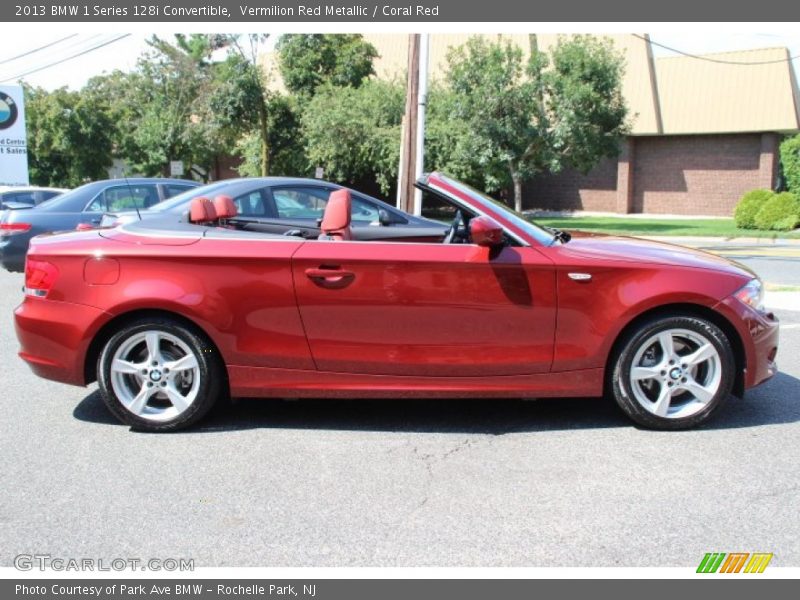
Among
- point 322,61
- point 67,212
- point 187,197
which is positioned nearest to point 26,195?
point 67,212

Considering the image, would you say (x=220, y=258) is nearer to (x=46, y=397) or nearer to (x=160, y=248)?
(x=160, y=248)

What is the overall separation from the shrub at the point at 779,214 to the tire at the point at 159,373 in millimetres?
23488

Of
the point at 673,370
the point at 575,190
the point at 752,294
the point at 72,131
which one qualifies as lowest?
the point at 673,370

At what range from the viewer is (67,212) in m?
10.8

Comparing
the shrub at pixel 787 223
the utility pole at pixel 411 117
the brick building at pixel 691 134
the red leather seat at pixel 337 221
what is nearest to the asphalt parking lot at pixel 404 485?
the red leather seat at pixel 337 221

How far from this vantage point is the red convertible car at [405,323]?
15.3 ft

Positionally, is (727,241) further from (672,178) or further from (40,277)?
(40,277)

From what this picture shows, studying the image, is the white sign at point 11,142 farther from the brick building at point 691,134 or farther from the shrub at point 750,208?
the shrub at point 750,208

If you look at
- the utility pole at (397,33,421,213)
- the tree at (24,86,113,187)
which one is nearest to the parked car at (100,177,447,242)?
the utility pole at (397,33,421,213)

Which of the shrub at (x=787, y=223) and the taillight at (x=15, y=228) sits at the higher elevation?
the taillight at (x=15, y=228)

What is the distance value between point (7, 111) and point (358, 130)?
1313 cm

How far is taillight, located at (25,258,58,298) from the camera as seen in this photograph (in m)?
4.92

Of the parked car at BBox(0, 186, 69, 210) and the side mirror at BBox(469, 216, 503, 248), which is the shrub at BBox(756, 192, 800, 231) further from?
the side mirror at BBox(469, 216, 503, 248)

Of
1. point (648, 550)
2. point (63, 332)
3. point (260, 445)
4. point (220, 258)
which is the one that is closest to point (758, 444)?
point (648, 550)
